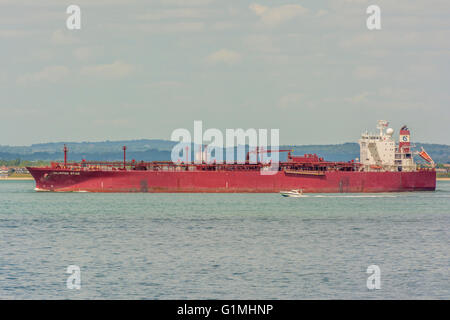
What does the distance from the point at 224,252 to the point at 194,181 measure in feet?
148

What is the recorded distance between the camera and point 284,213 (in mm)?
53375

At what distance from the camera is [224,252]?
107ft

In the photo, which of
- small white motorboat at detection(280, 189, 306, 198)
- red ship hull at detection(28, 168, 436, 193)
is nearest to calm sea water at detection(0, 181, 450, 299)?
small white motorboat at detection(280, 189, 306, 198)

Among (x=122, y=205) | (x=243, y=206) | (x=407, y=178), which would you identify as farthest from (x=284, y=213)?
(x=407, y=178)

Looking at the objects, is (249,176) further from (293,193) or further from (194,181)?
(293,193)

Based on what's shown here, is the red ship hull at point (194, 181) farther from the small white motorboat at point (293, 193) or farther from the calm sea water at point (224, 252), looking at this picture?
the calm sea water at point (224, 252)

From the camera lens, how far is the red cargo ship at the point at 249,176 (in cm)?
7669

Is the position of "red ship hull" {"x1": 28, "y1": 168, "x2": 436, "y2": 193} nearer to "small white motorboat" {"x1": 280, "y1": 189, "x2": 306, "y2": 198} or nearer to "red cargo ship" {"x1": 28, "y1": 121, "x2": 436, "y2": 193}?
"red cargo ship" {"x1": 28, "y1": 121, "x2": 436, "y2": 193}

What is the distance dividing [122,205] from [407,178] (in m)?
36.2

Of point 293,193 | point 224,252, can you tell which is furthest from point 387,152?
point 224,252

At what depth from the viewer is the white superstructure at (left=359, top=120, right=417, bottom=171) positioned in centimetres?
8419

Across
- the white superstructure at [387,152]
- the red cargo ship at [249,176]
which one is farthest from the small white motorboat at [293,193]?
the white superstructure at [387,152]

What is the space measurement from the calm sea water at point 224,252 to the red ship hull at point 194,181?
18.6 meters
